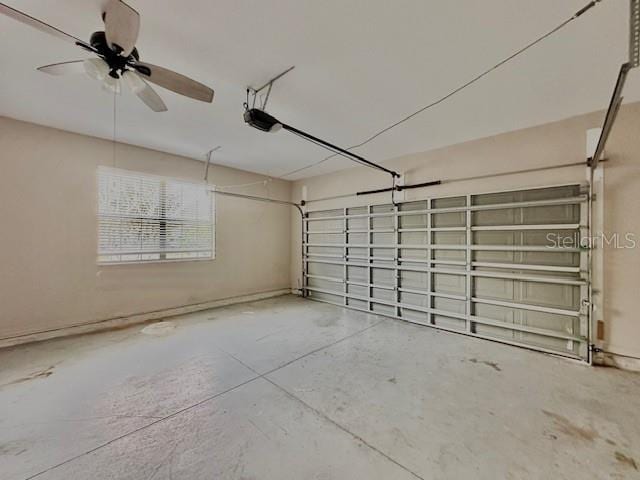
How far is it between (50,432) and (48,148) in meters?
3.36

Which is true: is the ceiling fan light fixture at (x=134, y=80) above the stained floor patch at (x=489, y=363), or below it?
above

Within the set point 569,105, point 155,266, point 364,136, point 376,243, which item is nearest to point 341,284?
point 376,243

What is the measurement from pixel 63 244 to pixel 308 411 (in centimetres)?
381

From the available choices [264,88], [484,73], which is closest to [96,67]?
[264,88]

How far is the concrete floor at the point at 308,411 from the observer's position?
1504 mm

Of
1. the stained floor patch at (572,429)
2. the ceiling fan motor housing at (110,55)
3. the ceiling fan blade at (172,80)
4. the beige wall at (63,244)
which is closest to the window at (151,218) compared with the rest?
the beige wall at (63,244)

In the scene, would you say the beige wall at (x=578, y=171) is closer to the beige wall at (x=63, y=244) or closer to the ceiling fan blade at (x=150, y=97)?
the ceiling fan blade at (x=150, y=97)

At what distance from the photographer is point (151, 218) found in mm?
4176

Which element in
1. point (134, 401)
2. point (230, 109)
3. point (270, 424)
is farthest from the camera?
point (230, 109)

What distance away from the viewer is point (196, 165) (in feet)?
15.3

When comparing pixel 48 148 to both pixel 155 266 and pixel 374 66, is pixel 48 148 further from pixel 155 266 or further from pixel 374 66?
pixel 374 66

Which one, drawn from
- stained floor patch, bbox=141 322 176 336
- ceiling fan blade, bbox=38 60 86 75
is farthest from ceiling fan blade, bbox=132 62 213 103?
stained floor patch, bbox=141 322 176 336

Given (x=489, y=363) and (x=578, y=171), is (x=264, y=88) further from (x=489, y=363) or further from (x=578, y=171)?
(x=489, y=363)

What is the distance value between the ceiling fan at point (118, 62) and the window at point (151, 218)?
239cm
